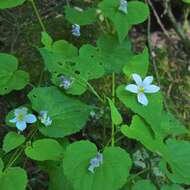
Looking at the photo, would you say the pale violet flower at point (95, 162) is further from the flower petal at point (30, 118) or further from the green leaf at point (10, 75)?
the green leaf at point (10, 75)

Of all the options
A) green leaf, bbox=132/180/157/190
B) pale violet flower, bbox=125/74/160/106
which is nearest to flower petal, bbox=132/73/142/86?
pale violet flower, bbox=125/74/160/106

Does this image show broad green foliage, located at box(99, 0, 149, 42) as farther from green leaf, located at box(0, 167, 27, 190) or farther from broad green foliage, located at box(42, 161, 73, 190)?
green leaf, located at box(0, 167, 27, 190)

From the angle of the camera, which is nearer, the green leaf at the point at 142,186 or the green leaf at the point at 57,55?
the green leaf at the point at 142,186

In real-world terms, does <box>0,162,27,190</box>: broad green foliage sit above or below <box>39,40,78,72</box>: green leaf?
below

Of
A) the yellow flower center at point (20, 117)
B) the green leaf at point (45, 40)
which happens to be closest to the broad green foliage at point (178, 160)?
the yellow flower center at point (20, 117)

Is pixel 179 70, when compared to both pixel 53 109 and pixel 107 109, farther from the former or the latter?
pixel 53 109

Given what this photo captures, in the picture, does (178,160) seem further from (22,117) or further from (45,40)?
(45,40)
